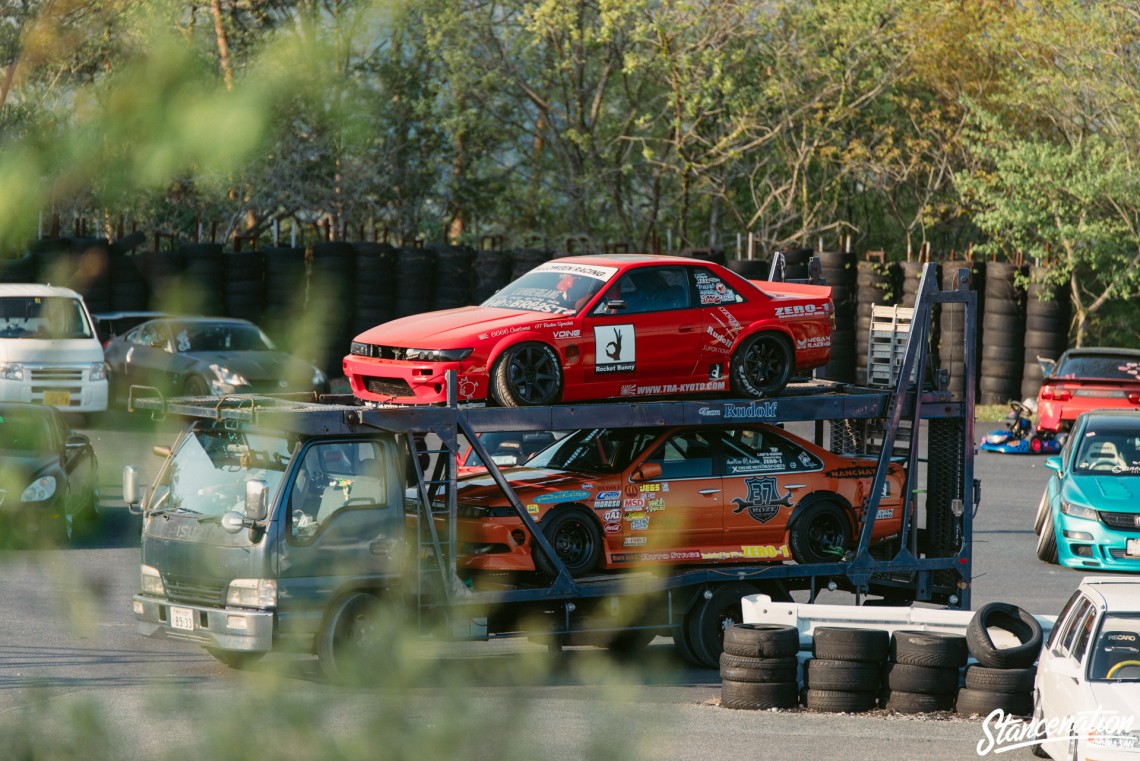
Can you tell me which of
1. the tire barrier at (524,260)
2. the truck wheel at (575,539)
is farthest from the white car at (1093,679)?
the tire barrier at (524,260)

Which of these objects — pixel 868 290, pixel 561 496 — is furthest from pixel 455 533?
pixel 868 290

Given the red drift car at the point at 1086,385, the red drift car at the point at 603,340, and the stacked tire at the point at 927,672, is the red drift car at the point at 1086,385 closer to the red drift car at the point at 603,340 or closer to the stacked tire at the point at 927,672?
the red drift car at the point at 603,340

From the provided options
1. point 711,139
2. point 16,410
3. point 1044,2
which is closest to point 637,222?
point 711,139

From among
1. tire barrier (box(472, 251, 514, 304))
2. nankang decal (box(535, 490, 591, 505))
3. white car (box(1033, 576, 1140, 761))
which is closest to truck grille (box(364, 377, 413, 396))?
nankang decal (box(535, 490, 591, 505))

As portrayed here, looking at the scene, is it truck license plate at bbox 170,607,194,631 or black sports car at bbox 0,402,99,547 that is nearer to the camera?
black sports car at bbox 0,402,99,547

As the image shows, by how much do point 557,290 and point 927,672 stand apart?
3840 mm

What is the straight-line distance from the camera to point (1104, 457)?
15.9 meters

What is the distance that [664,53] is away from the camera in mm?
31641

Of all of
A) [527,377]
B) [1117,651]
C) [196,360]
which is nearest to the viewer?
[196,360]

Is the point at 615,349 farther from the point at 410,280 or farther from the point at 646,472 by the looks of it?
the point at 410,280

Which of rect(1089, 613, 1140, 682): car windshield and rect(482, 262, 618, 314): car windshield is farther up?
rect(482, 262, 618, 314): car windshield

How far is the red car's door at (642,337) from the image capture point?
1125 cm

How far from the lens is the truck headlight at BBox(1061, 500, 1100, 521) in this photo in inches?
598

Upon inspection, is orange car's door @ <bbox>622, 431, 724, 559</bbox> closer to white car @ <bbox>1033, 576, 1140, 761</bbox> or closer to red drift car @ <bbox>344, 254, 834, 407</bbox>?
red drift car @ <bbox>344, 254, 834, 407</bbox>
